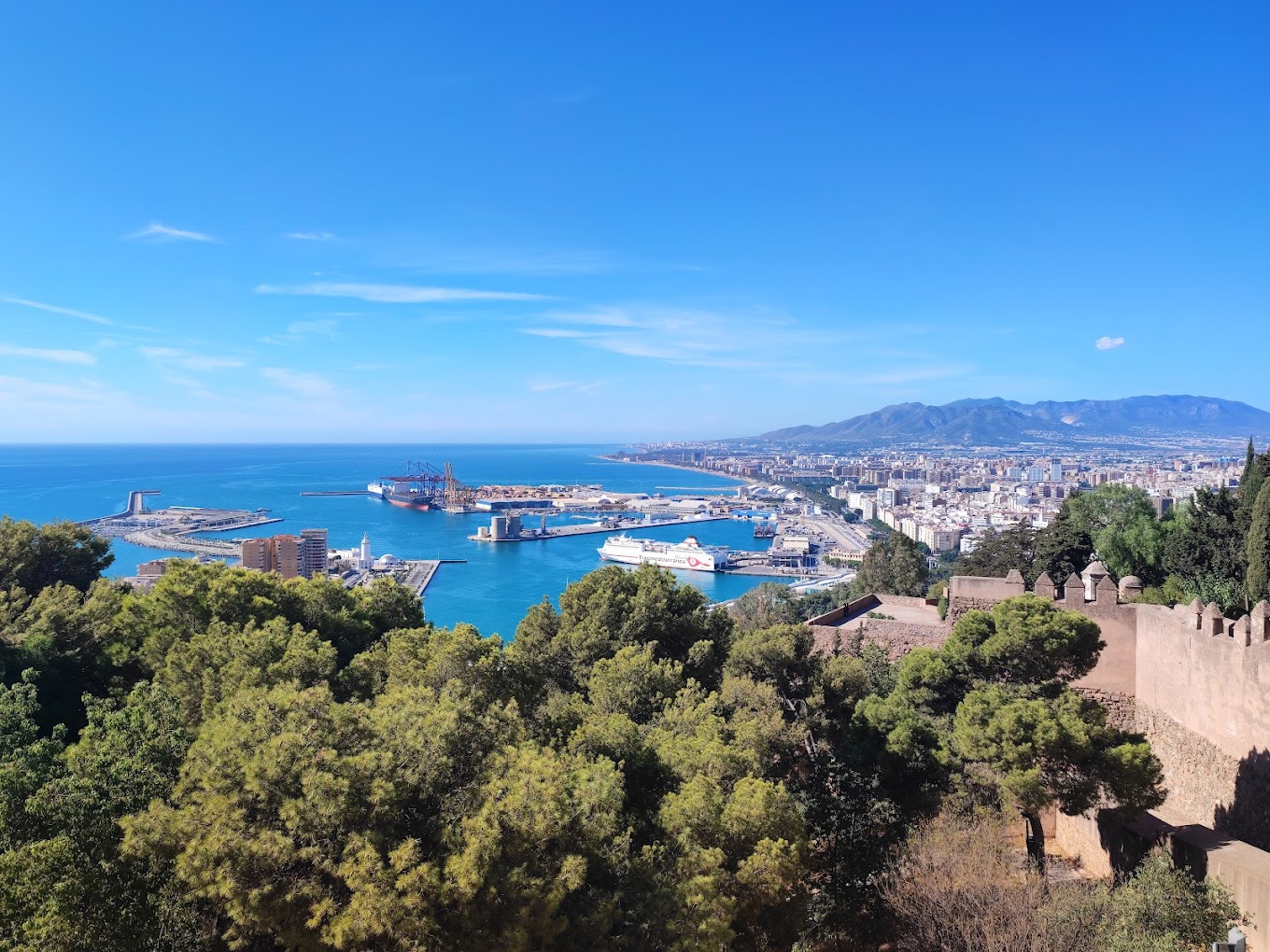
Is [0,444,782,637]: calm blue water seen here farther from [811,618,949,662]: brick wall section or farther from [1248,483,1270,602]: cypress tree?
[1248,483,1270,602]: cypress tree

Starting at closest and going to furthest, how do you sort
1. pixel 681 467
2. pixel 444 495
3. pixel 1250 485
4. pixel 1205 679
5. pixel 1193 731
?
pixel 1205 679 → pixel 1193 731 → pixel 1250 485 → pixel 444 495 → pixel 681 467

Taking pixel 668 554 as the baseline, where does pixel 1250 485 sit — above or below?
above

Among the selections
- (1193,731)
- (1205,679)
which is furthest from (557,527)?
(1205,679)

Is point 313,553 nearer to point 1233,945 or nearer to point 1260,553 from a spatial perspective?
point 1260,553

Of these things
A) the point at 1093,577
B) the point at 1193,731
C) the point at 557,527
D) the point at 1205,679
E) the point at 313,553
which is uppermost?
the point at 1093,577

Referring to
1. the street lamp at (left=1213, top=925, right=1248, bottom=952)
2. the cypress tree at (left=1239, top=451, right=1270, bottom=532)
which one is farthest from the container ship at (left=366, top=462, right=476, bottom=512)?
the street lamp at (left=1213, top=925, right=1248, bottom=952)

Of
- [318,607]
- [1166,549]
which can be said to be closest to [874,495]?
[1166,549]

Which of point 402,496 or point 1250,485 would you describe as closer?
point 1250,485
